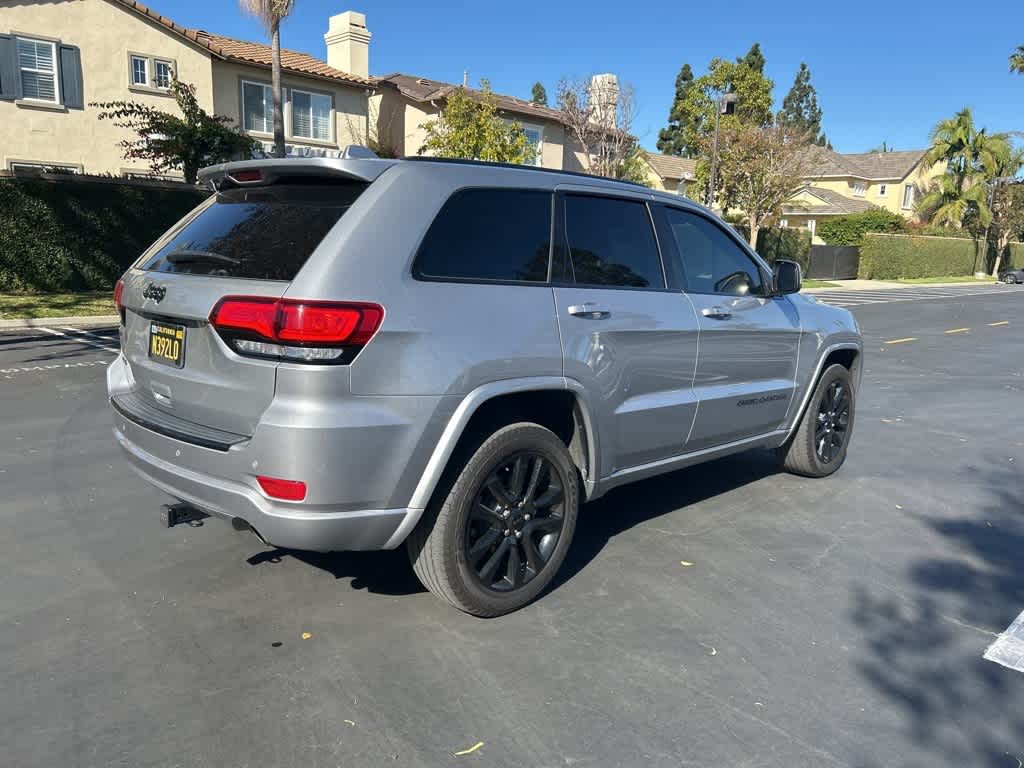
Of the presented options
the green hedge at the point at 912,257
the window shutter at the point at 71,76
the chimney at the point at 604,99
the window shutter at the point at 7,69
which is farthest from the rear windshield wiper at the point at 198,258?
the green hedge at the point at 912,257

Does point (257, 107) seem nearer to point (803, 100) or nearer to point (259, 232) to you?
point (259, 232)

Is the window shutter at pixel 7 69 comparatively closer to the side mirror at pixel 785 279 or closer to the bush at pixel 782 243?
the side mirror at pixel 785 279

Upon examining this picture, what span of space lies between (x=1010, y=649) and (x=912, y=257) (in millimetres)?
47897

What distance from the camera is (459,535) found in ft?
10.7

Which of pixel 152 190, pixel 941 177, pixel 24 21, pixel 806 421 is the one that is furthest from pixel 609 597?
pixel 941 177

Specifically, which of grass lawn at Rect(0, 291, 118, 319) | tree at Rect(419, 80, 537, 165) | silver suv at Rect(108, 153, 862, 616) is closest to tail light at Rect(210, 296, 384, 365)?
silver suv at Rect(108, 153, 862, 616)

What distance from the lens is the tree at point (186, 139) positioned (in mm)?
19766

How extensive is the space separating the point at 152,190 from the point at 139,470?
1629cm

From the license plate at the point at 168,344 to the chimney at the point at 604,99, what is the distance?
31127 mm

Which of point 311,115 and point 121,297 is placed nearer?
point 121,297

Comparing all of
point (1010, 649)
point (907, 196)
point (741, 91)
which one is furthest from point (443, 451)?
point (907, 196)

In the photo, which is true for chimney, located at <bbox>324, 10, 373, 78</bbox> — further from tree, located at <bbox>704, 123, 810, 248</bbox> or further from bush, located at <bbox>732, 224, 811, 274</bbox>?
bush, located at <bbox>732, 224, 811, 274</bbox>

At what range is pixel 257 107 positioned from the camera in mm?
25984

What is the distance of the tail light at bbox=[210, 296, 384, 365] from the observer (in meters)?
2.78
